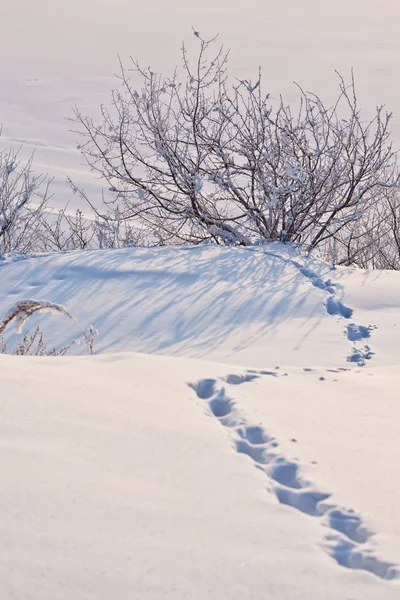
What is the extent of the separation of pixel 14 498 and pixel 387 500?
94 centimetres

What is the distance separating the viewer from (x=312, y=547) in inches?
72.2

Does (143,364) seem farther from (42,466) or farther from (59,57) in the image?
(59,57)

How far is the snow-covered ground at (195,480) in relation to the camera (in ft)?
5.52

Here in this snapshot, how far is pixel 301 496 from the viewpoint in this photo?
82.0 inches

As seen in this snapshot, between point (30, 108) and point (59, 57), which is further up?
point (59, 57)

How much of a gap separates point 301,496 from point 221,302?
3.09 meters

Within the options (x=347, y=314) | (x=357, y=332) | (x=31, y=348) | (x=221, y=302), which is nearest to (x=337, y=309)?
(x=347, y=314)

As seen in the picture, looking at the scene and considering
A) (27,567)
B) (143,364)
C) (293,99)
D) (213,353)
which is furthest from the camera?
(293,99)

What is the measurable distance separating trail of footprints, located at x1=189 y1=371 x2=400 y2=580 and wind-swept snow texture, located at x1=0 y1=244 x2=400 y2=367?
59.3 inches

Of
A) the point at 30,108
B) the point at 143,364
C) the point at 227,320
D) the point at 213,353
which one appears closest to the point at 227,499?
the point at 143,364

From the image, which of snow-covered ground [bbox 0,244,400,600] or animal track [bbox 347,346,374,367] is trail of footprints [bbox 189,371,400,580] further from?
animal track [bbox 347,346,374,367]

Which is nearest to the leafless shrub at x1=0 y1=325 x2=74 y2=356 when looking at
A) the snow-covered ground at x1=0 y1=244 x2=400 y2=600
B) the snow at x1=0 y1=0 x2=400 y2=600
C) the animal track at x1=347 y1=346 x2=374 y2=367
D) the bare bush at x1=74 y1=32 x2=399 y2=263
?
the snow at x1=0 y1=0 x2=400 y2=600

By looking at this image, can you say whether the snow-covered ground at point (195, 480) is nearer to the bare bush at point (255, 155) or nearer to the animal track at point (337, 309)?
the animal track at point (337, 309)

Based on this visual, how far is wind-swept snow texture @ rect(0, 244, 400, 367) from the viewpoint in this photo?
4477mm
